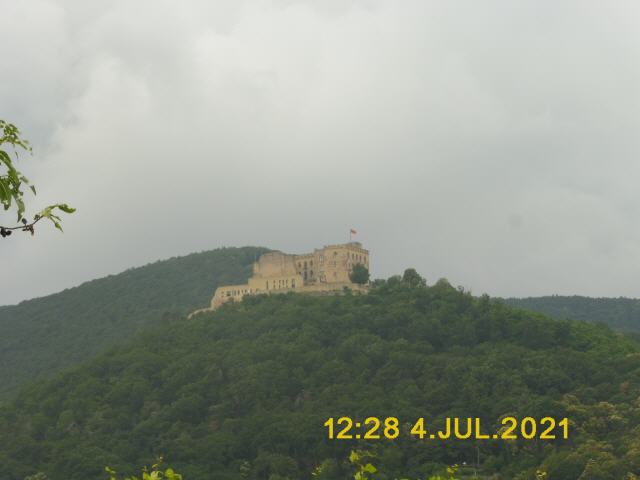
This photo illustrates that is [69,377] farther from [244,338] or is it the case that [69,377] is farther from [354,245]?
[354,245]

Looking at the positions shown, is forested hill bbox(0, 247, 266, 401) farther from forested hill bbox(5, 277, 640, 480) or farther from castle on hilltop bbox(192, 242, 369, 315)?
forested hill bbox(5, 277, 640, 480)

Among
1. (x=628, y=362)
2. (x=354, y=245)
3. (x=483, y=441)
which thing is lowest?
(x=483, y=441)

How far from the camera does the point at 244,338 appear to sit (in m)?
111

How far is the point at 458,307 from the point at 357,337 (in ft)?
44.5

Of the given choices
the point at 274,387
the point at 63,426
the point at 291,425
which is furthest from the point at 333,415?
the point at 63,426

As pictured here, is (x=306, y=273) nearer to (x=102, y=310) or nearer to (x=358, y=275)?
(x=358, y=275)

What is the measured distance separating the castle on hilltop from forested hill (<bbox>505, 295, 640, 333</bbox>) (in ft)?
228

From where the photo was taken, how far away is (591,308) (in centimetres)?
19088
